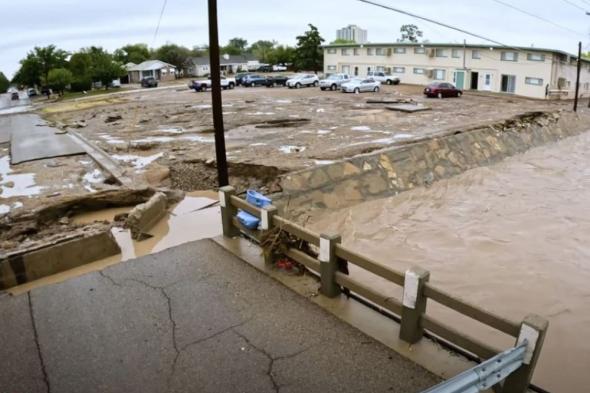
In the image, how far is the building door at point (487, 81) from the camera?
146ft

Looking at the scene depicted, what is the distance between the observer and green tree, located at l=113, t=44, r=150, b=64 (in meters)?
94.8

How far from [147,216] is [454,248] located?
22.2ft

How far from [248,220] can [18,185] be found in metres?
9.01

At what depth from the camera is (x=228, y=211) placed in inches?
308

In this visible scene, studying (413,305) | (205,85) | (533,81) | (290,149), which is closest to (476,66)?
(533,81)

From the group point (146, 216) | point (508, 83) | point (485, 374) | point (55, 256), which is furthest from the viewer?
point (508, 83)

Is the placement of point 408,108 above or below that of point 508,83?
below

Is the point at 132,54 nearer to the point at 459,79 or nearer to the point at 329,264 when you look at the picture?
the point at 459,79

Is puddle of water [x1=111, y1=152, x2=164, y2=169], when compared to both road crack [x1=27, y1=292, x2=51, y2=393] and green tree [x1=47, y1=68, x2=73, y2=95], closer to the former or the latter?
road crack [x1=27, y1=292, x2=51, y2=393]

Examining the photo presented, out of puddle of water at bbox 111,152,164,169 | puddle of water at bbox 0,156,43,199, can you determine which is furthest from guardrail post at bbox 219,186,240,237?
puddle of water at bbox 111,152,164,169

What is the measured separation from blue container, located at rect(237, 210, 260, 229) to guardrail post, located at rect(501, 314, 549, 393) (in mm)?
4354

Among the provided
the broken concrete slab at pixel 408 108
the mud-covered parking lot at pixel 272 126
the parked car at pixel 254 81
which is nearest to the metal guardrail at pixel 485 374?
the mud-covered parking lot at pixel 272 126

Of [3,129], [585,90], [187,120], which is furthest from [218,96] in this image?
[585,90]

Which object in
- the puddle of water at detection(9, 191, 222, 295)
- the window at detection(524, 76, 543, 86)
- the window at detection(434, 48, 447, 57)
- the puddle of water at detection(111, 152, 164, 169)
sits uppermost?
the window at detection(434, 48, 447, 57)
